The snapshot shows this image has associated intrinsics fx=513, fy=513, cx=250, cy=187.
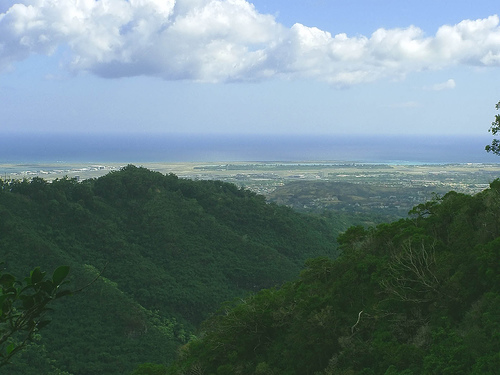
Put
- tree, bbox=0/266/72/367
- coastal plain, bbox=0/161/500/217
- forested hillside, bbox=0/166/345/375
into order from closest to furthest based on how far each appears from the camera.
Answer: tree, bbox=0/266/72/367 < forested hillside, bbox=0/166/345/375 < coastal plain, bbox=0/161/500/217

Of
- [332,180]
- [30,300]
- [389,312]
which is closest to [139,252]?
[389,312]

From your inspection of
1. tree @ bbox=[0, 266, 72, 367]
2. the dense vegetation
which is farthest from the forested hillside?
tree @ bbox=[0, 266, 72, 367]

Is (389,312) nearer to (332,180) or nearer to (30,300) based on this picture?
(30,300)

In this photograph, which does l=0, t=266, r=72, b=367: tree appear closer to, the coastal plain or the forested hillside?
the forested hillside

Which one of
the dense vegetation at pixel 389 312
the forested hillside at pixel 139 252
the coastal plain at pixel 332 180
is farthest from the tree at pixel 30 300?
the coastal plain at pixel 332 180

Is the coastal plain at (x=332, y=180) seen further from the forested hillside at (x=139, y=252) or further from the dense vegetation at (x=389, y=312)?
the dense vegetation at (x=389, y=312)
